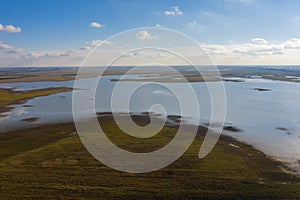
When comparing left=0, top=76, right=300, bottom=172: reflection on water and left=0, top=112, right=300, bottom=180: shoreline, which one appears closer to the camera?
left=0, top=112, right=300, bottom=180: shoreline

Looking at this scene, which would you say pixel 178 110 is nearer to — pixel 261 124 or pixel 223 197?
pixel 261 124

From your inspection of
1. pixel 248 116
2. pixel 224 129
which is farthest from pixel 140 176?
pixel 248 116

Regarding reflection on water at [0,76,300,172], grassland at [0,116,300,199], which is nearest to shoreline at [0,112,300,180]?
grassland at [0,116,300,199]

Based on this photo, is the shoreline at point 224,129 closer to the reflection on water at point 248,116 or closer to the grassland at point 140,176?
the grassland at point 140,176

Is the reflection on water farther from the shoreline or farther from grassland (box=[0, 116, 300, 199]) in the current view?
grassland (box=[0, 116, 300, 199])

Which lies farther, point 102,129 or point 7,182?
point 102,129

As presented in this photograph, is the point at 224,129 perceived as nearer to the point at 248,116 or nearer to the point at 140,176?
the point at 248,116

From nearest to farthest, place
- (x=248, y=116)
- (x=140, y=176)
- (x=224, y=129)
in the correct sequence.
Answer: (x=140, y=176), (x=224, y=129), (x=248, y=116)

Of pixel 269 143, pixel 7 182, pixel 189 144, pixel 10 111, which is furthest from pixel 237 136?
pixel 10 111
